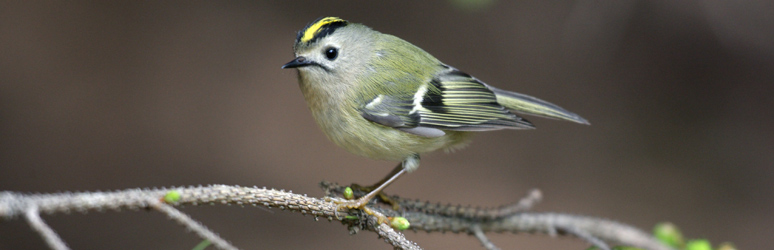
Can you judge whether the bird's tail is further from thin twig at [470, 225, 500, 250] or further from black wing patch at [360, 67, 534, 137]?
thin twig at [470, 225, 500, 250]

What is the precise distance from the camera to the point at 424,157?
3018 millimetres

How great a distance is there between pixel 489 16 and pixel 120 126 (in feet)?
6.81

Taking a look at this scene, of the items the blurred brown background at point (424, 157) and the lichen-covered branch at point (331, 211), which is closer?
the lichen-covered branch at point (331, 211)

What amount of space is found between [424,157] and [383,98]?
1.35 metres

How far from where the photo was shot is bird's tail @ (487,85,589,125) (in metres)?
1.94

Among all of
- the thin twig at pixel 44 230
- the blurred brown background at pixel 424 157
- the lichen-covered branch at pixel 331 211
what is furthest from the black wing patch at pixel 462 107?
the blurred brown background at pixel 424 157

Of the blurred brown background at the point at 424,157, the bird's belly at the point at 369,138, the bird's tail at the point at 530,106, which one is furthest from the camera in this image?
the blurred brown background at the point at 424,157

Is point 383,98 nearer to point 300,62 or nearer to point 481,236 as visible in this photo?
point 300,62

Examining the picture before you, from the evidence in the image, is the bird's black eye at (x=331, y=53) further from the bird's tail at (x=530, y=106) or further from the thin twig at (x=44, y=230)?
the thin twig at (x=44, y=230)

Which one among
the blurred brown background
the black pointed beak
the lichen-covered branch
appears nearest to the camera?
the lichen-covered branch

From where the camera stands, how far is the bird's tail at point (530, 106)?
1943mm

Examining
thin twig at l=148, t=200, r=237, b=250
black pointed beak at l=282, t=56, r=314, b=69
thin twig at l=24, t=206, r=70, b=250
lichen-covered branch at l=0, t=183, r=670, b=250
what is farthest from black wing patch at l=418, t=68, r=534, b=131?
thin twig at l=24, t=206, r=70, b=250

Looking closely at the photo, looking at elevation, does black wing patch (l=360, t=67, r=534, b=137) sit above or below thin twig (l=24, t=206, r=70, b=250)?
above

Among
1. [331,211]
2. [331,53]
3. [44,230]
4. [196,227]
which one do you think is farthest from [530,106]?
[44,230]
